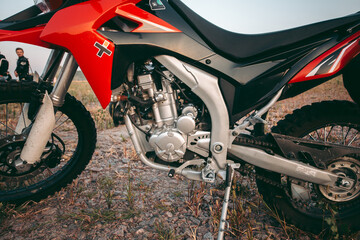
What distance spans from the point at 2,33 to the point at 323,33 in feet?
7.04

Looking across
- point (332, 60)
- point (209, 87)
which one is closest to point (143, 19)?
point (209, 87)

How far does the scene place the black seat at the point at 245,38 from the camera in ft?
4.55

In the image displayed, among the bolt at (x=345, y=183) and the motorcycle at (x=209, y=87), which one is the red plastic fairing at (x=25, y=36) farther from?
the bolt at (x=345, y=183)

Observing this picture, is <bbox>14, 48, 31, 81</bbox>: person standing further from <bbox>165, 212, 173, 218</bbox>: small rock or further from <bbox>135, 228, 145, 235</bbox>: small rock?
<bbox>165, 212, 173, 218</bbox>: small rock

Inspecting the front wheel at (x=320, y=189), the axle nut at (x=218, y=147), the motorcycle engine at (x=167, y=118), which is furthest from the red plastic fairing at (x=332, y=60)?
the motorcycle engine at (x=167, y=118)

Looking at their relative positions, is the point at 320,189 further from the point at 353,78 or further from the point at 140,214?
the point at 140,214

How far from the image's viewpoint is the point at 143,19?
4.38 feet

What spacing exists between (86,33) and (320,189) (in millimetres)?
2007

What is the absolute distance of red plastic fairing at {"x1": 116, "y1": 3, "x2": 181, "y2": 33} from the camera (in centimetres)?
133

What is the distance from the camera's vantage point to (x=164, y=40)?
1356mm

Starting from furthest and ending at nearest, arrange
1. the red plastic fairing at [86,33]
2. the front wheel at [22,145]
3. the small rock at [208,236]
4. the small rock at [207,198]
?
1. the small rock at [207,198]
2. the front wheel at [22,145]
3. the small rock at [208,236]
4. the red plastic fairing at [86,33]

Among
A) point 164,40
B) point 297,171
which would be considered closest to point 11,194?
point 164,40

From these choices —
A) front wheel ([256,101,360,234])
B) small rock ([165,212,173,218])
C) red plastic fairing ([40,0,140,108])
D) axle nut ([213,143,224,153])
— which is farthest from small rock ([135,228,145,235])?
red plastic fairing ([40,0,140,108])

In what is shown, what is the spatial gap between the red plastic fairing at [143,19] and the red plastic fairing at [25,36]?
58 centimetres
